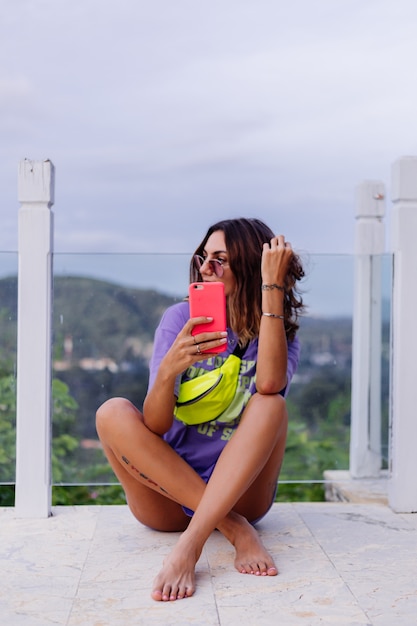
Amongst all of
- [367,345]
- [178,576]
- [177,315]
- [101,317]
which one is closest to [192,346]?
[177,315]

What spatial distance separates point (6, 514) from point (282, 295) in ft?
4.82

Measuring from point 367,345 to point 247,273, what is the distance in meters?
1.73

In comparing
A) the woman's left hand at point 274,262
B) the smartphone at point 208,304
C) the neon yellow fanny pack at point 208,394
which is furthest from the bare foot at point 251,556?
the woman's left hand at point 274,262

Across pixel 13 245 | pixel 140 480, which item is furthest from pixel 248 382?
pixel 13 245

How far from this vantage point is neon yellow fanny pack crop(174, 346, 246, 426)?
262 cm

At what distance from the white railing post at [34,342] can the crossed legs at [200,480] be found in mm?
546

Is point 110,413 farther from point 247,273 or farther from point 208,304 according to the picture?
point 247,273

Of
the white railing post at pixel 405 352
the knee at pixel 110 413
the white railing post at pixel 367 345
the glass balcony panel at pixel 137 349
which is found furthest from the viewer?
the white railing post at pixel 367 345

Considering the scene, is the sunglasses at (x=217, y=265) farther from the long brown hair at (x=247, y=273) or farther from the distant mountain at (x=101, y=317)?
the distant mountain at (x=101, y=317)

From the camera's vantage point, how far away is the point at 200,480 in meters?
2.59

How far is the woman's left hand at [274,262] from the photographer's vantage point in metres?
2.56

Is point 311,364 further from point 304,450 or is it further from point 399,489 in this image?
point 399,489

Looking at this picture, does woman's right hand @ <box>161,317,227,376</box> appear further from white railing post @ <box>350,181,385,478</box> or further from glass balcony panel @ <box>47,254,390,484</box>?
white railing post @ <box>350,181,385,478</box>

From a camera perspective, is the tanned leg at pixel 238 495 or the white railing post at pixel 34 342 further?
the white railing post at pixel 34 342
